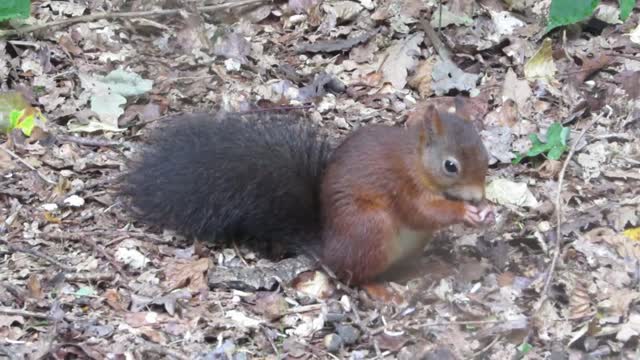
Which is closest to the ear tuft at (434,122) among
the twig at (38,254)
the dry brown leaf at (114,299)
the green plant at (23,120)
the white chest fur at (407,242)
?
the white chest fur at (407,242)

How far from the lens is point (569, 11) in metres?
5.44

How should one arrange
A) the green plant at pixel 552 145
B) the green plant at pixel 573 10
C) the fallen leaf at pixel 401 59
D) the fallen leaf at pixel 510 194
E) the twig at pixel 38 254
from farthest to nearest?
the fallen leaf at pixel 401 59
the green plant at pixel 573 10
the green plant at pixel 552 145
the fallen leaf at pixel 510 194
the twig at pixel 38 254

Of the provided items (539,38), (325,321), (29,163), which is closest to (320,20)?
(539,38)

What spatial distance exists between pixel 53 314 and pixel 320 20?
2.69 meters

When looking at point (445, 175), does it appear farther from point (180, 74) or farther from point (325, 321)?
point (180, 74)

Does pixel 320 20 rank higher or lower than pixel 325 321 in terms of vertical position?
higher

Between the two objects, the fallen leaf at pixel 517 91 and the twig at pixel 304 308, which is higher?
the fallen leaf at pixel 517 91

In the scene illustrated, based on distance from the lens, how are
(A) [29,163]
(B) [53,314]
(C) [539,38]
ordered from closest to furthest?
(B) [53,314]
(A) [29,163]
(C) [539,38]

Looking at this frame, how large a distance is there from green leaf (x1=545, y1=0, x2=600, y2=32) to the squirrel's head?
162cm

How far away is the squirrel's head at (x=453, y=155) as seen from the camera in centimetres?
402

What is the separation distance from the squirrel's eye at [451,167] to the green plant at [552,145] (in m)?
1.00

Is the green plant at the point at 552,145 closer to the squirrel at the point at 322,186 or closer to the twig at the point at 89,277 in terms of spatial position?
the squirrel at the point at 322,186

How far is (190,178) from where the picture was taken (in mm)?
4238

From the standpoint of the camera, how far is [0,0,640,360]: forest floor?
402 cm
